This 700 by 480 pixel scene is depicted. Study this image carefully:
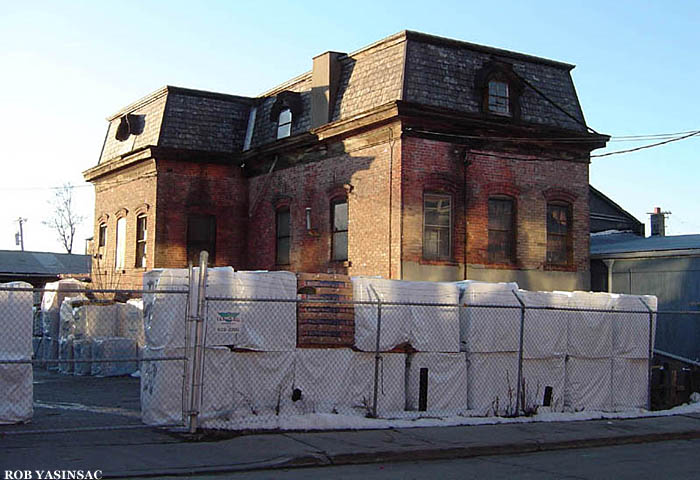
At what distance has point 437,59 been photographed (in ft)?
69.7

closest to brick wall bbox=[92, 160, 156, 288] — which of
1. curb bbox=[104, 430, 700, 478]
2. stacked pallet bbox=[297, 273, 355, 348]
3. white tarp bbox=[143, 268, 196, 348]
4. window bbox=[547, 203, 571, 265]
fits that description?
window bbox=[547, 203, 571, 265]

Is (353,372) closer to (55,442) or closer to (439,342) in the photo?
(439,342)

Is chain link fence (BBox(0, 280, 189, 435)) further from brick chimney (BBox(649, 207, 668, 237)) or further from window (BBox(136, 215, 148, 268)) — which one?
brick chimney (BBox(649, 207, 668, 237))

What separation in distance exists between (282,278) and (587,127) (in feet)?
44.8

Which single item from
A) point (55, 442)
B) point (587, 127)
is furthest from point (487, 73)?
point (55, 442)

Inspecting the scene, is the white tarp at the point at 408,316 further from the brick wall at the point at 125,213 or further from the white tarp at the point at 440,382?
the brick wall at the point at 125,213

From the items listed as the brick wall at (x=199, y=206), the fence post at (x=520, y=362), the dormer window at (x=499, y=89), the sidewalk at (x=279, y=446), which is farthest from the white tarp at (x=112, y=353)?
the dormer window at (x=499, y=89)

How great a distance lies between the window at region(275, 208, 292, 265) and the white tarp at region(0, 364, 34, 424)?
13683 millimetres

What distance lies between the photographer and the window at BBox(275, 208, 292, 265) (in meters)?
24.7

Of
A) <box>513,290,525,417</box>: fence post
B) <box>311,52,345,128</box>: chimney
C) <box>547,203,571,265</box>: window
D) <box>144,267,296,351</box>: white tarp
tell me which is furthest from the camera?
<box>311,52,345,128</box>: chimney

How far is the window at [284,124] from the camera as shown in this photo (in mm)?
24750

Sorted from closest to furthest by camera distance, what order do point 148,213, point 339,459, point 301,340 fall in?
1. point 339,459
2. point 301,340
3. point 148,213

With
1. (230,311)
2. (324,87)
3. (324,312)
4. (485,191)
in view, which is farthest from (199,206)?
(230,311)

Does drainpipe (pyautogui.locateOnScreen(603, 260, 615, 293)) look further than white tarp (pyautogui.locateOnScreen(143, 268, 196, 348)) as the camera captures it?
Yes
